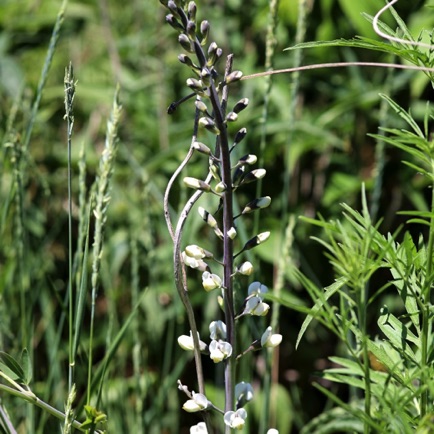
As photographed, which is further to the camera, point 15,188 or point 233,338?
point 15,188

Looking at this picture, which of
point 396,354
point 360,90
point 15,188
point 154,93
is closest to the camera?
point 396,354

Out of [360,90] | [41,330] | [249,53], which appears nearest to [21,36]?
[249,53]

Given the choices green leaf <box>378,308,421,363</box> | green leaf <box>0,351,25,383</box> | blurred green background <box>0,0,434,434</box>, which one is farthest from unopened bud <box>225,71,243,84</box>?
blurred green background <box>0,0,434,434</box>

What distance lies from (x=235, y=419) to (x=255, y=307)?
0.13 metres

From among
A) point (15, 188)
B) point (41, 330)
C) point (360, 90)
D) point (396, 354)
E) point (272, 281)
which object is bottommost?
point (41, 330)

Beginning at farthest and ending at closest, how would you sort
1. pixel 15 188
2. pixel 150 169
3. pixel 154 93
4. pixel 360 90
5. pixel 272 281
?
pixel 154 93
pixel 272 281
pixel 360 90
pixel 150 169
pixel 15 188

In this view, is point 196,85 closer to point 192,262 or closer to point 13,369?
point 192,262

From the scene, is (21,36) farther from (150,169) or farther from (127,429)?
(127,429)

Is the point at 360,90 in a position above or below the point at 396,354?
above

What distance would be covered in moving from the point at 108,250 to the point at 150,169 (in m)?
0.31

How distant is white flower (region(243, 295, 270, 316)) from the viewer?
88 cm

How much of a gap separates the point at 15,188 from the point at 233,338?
644 mm

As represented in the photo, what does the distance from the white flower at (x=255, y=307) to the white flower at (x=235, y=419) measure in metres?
0.11

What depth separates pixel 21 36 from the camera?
2.46 metres
